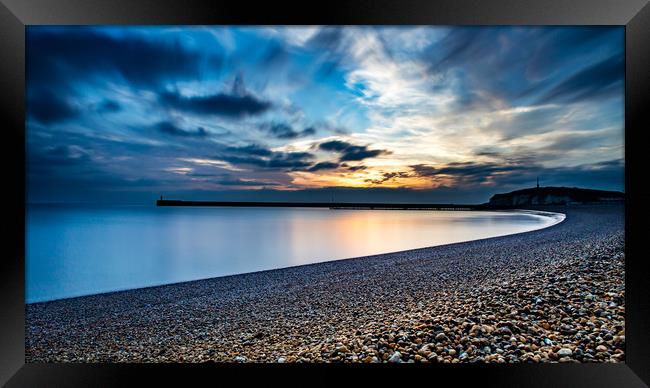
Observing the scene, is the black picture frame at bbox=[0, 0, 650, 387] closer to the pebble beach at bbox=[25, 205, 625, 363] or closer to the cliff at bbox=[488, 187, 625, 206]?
the pebble beach at bbox=[25, 205, 625, 363]

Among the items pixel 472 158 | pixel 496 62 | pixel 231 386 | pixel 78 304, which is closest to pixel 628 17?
pixel 231 386

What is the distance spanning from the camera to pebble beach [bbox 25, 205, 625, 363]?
6.55 ft

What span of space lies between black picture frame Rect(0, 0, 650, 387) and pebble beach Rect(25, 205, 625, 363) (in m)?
0.10

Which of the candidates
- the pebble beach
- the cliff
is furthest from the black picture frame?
the cliff

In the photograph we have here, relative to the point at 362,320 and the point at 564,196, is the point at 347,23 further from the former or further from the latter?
the point at 564,196

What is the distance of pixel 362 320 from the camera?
9.06 feet

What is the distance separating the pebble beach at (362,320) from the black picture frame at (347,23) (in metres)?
0.10

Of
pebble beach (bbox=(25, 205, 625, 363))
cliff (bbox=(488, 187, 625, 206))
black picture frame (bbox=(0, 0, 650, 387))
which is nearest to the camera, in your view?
black picture frame (bbox=(0, 0, 650, 387))

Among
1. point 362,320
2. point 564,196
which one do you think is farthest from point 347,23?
point 564,196

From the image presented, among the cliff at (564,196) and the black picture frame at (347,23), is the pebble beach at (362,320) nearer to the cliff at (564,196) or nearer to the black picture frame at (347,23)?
the black picture frame at (347,23)

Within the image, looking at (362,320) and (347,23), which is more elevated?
(347,23)

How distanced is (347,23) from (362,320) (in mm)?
2310

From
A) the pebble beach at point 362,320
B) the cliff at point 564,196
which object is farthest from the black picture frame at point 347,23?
the cliff at point 564,196

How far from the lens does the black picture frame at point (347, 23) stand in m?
1.82
